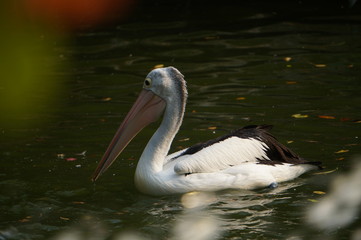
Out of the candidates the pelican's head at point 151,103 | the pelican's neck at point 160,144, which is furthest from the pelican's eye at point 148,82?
the pelican's neck at point 160,144

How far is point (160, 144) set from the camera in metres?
5.60

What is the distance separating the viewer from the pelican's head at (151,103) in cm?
562

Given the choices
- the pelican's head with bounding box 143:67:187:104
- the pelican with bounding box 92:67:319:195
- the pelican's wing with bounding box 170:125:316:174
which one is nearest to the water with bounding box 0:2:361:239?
the pelican with bounding box 92:67:319:195

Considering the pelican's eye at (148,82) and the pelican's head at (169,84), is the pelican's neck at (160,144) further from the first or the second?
the pelican's eye at (148,82)

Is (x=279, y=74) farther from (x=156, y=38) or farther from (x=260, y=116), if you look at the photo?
(x=156, y=38)

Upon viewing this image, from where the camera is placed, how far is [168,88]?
564 centimetres

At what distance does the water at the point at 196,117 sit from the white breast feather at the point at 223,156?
0.24m

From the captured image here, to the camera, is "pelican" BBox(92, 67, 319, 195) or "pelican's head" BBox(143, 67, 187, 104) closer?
"pelican" BBox(92, 67, 319, 195)

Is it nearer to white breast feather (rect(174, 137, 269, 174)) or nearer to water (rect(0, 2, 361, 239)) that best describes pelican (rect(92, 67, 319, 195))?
white breast feather (rect(174, 137, 269, 174))

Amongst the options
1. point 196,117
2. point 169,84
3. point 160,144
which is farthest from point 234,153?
point 196,117

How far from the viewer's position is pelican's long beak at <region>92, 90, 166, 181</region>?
571cm

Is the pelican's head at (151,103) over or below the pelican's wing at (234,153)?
over

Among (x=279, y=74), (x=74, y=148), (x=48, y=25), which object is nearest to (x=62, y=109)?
(x=74, y=148)

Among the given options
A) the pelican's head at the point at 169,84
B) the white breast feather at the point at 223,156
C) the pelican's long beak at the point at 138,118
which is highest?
the pelican's head at the point at 169,84
